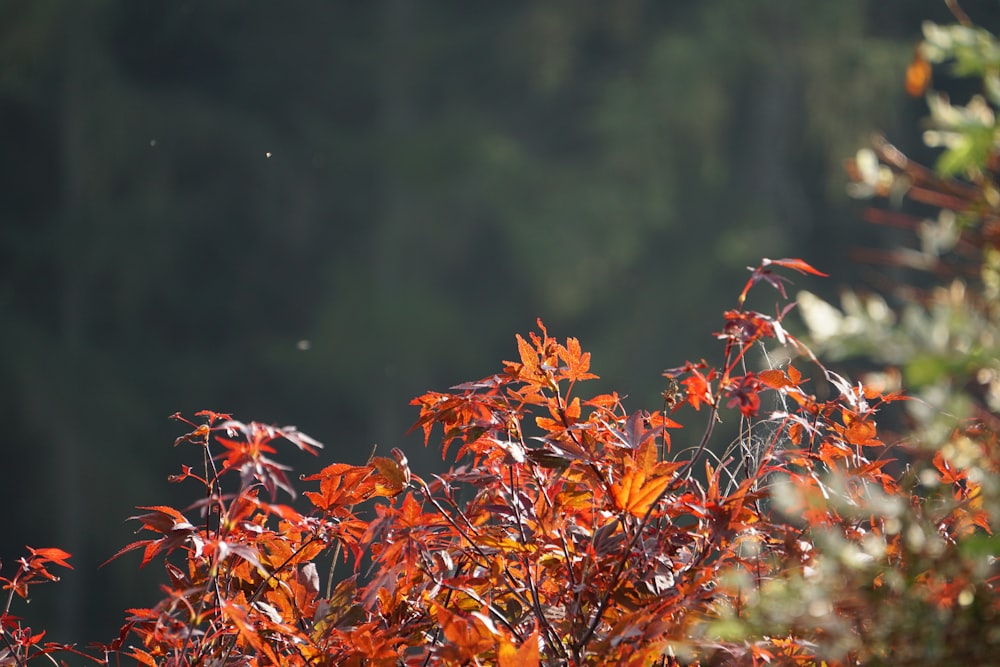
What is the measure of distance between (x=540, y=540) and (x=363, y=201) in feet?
27.4

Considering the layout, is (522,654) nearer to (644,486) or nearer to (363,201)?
(644,486)

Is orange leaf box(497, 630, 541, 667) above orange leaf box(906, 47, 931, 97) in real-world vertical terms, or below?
below

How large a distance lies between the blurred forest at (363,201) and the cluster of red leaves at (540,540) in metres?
6.14

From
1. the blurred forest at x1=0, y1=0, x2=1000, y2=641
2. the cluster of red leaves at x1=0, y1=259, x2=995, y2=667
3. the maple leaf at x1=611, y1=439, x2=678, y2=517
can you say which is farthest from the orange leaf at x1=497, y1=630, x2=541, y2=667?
the blurred forest at x1=0, y1=0, x2=1000, y2=641

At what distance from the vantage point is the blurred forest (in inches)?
293

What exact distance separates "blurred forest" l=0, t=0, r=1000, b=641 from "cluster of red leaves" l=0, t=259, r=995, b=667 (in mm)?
6140

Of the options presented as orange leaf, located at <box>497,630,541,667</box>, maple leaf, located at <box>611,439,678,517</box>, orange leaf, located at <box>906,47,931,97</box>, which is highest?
orange leaf, located at <box>906,47,931,97</box>

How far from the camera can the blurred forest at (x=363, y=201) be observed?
745 centimetres

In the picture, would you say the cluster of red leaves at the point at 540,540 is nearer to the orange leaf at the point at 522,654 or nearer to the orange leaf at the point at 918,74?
the orange leaf at the point at 522,654

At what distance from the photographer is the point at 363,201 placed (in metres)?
9.02

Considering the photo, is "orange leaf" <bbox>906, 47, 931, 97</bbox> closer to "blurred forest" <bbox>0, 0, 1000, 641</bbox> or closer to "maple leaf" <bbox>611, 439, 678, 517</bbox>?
"maple leaf" <bbox>611, 439, 678, 517</bbox>

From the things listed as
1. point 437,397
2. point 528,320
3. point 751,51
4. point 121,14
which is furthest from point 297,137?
point 437,397

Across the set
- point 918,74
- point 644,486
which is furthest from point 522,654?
point 918,74

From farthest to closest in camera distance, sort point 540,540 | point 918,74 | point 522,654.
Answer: point 540,540, point 522,654, point 918,74
